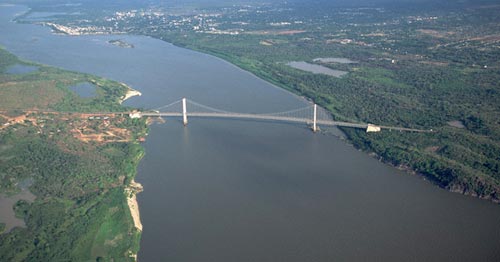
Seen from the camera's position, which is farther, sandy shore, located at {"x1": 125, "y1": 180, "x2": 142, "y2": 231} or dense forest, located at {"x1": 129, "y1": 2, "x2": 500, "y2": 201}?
dense forest, located at {"x1": 129, "y1": 2, "x2": 500, "y2": 201}

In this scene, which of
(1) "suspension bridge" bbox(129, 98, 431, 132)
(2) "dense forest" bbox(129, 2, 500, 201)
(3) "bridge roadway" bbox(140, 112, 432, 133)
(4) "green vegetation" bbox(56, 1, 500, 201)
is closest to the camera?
(2) "dense forest" bbox(129, 2, 500, 201)

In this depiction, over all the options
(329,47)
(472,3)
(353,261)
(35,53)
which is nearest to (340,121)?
(353,261)

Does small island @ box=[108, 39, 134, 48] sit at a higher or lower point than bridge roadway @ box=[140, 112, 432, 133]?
higher

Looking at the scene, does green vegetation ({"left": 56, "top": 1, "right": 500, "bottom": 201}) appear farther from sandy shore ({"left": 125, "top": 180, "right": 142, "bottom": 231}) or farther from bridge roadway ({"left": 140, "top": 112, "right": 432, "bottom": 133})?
sandy shore ({"left": 125, "top": 180, "right": 142, "bottom": 231})

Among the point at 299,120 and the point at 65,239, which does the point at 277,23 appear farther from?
the point at 65,239

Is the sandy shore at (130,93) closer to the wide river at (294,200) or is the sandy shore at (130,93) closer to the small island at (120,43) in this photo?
the wide river at (294,200)

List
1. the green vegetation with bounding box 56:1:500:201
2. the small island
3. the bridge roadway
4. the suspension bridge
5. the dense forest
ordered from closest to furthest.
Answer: the dense forest
the green vegetation with bounding box 56:1:500:201
the bridge roadway
the suspension bridge
the small island

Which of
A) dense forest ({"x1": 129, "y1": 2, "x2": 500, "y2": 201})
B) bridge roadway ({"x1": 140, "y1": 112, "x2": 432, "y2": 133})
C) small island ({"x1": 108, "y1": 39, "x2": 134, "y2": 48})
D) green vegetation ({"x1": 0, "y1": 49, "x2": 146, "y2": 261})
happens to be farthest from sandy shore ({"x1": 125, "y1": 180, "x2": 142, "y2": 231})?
small island ({"x1": 108, "y1": 39, "x2": 134, "y2": 48})
